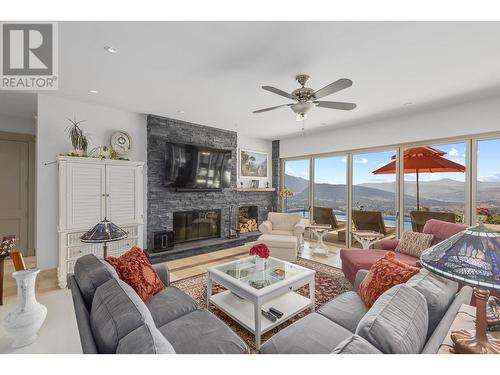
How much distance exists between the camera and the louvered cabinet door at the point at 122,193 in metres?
3.37

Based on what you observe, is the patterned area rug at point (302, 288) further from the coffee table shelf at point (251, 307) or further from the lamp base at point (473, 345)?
the lamp base at point (473, 345)

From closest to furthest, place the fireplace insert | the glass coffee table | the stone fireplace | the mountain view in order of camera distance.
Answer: the glass coffee table < the mountain view < the fireplace insert < the stone fireplace

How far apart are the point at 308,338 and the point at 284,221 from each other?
3.17 metres

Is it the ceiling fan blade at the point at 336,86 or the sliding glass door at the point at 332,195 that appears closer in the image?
the ceiling fan blade at the point at 336,86

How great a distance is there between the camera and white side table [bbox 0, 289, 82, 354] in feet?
3.31

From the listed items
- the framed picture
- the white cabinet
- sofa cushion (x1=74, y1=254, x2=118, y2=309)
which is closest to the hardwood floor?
the white cabinet

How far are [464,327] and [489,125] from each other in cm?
359

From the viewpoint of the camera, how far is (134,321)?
98cm

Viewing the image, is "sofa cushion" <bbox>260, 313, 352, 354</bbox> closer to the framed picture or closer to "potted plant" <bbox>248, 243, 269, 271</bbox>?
"potted plant" <bbox>248, 243, 269, 271</bbox>

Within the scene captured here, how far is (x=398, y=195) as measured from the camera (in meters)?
4.20

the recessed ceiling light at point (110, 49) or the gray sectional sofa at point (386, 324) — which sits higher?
the recessed ceiling light at point (110, 49)

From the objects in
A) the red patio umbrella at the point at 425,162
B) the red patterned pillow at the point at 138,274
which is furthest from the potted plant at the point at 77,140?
the red patio umbrella at the point at 425,162

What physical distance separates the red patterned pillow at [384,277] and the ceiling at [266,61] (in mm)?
1919

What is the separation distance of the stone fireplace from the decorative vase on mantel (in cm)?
465
